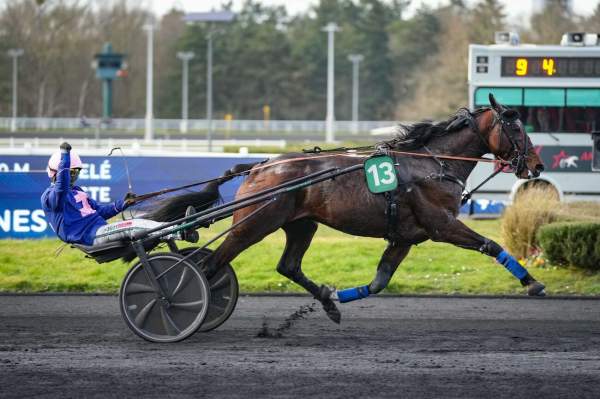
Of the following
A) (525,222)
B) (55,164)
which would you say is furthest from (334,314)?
(525,222)

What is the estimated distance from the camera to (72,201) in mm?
7773

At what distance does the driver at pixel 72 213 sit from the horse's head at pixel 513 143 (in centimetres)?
272

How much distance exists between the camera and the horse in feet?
26.3

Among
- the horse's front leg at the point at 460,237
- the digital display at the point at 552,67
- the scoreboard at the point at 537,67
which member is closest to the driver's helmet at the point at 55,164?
the horse's front leg at the point at 460,237

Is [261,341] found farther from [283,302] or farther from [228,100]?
[228,100]

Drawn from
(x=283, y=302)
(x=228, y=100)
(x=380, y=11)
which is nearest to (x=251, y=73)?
(x=228, y=100)

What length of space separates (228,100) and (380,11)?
43.6ft

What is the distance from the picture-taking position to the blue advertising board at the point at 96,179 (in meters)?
14.4

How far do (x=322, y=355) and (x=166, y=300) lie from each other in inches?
47.9

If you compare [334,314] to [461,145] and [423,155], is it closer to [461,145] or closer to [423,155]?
[423,155]

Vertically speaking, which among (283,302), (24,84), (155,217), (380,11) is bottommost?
(283,302)

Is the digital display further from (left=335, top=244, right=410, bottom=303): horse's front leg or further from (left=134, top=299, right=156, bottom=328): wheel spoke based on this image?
(left=134, top=299, right=156, bottom=328): wheel spoke

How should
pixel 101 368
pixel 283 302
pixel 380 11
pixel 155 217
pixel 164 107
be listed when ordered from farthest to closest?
pixel 380 11 < pixel 164 107 < pixel 283 302 < pixel 155 217 < pixel 101 368

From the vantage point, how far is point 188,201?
8.43 metres
